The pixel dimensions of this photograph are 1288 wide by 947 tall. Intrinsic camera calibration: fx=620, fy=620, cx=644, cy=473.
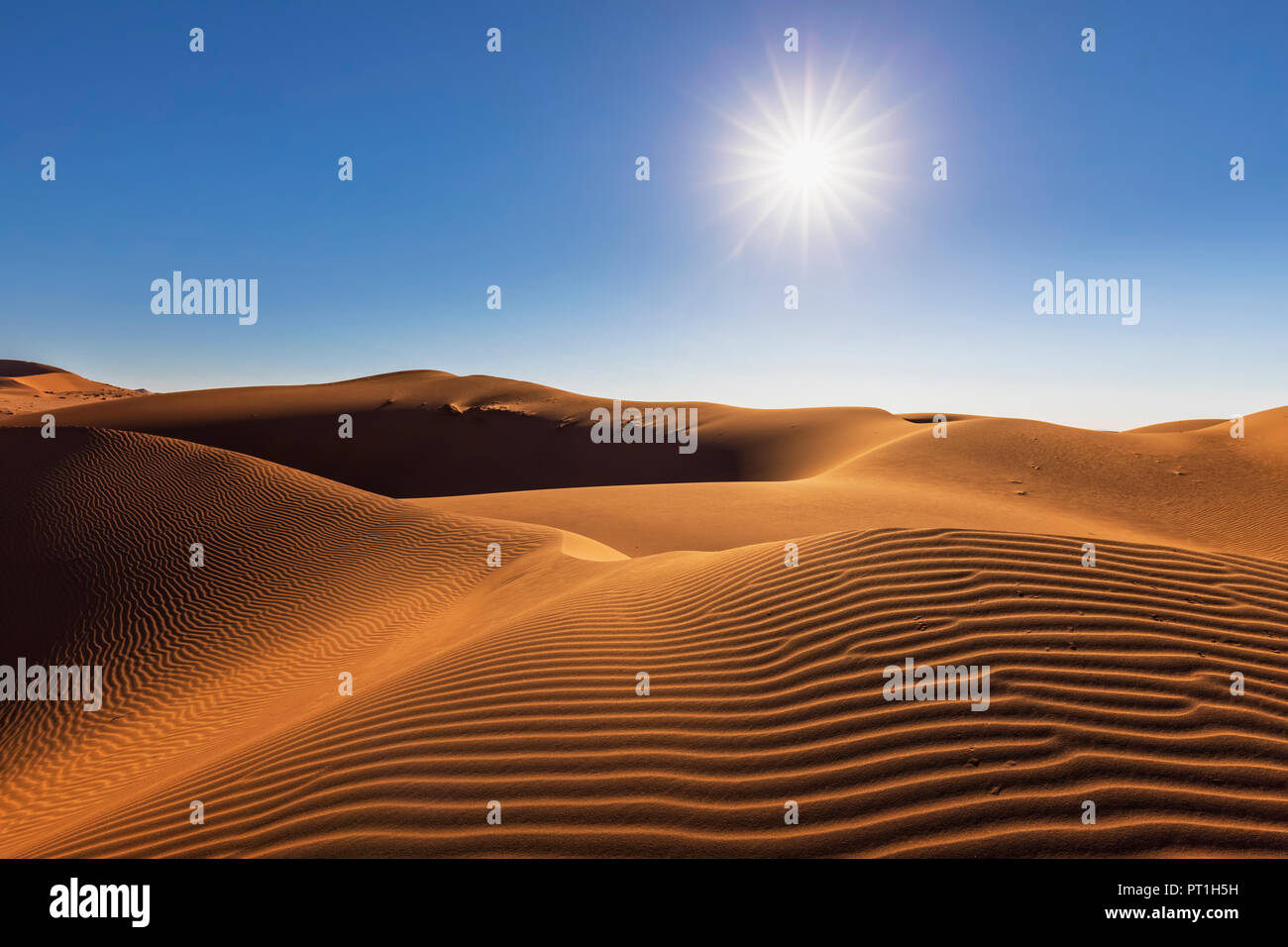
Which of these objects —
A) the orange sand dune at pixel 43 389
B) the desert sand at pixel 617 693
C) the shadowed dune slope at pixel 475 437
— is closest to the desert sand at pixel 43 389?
the orange sand dune at pixel 43 389

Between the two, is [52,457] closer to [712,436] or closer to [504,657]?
[504,657]

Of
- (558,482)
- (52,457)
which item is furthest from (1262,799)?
(558,482)

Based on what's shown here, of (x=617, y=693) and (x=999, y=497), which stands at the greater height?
(x=999, y=497)

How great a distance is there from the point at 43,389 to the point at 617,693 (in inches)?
4371

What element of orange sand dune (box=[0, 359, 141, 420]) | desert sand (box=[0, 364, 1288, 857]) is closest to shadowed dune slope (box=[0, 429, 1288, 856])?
desert sand (box=[0, 364, 1288, 857])

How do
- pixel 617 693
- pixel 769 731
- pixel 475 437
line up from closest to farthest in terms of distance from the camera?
pixel 769 731 < pixel 617 693 < pixel 475 437

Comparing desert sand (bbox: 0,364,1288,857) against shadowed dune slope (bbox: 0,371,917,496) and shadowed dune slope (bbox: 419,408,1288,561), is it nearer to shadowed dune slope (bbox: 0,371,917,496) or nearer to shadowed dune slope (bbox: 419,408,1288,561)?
shadowed dune slope (bbox: 419,408,1288,561)

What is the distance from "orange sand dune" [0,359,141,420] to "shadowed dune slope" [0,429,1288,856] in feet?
176

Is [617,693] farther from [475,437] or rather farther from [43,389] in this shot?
[43,389]

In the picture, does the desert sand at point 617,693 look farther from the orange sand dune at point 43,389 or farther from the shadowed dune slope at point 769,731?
the orange sand dune at point 43,389

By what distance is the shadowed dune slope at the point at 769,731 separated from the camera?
109 inches

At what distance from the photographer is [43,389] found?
3204 inches

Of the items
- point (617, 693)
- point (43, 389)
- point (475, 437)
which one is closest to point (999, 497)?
point (617, 693)
